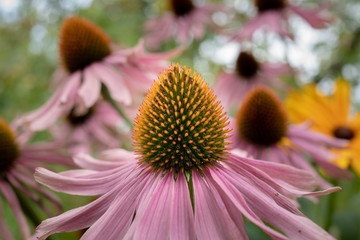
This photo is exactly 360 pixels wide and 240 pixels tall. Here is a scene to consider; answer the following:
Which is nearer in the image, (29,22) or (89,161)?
(89,161)

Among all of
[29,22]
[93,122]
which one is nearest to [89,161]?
[93,122]

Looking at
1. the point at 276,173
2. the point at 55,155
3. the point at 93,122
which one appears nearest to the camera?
the point at 276,173

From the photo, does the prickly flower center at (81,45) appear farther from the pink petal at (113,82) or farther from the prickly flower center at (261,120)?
the prickly flower center at (261,120)

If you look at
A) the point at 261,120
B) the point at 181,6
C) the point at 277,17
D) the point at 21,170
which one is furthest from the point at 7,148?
the point at 181,6

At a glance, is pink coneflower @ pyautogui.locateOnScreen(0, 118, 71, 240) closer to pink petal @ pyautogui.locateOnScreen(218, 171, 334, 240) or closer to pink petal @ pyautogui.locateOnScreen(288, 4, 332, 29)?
pink petal @ pyautogui.locateOnScreen(218, 171, 334, 240)

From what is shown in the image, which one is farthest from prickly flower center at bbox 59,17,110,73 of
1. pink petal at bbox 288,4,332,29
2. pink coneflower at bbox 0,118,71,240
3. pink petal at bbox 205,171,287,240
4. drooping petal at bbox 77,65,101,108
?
pink petal at bbox 288,4,332,29

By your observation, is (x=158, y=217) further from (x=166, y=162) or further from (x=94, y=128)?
(x=94, y=128)

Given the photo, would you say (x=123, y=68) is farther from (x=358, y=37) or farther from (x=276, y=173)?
(x=358, y=37)
